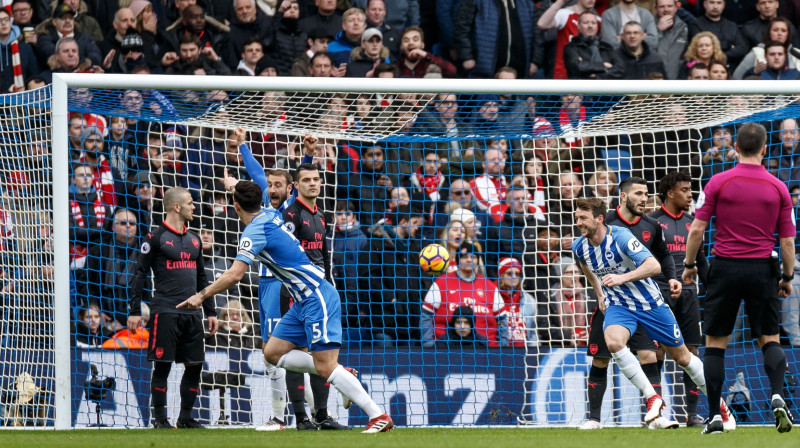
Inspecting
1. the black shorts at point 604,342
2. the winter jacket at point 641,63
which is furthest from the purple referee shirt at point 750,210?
the winter jacket at point 641,63

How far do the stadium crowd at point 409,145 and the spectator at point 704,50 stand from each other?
0.03 meters

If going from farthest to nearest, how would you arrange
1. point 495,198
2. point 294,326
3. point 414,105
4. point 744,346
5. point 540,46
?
point 540,46, point 495,198, point 744,346, point 414,105, point 294,326

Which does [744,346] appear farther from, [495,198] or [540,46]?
[540,46]

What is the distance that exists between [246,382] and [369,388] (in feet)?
3.88

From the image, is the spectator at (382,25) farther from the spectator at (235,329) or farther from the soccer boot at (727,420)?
the soccer boot at (727,420)

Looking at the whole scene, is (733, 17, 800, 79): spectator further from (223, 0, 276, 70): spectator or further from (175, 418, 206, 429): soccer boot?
(175, 418, 206, 429): soccer boot

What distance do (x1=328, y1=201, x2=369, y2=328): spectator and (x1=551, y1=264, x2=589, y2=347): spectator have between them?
199 centimetres

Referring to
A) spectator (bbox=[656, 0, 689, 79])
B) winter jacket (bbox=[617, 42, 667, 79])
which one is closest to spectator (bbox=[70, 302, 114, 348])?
winter jacket (bbox=[617, 42, 667, 79])

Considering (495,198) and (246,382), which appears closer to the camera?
(246,382)

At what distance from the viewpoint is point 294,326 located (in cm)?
871

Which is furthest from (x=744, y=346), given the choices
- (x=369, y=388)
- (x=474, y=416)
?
(x=369, y=388)

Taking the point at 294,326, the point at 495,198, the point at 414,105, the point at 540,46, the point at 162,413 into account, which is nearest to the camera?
the point at 294,326

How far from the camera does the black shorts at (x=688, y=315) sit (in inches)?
398

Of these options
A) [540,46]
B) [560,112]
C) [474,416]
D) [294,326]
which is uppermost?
[540,46]
